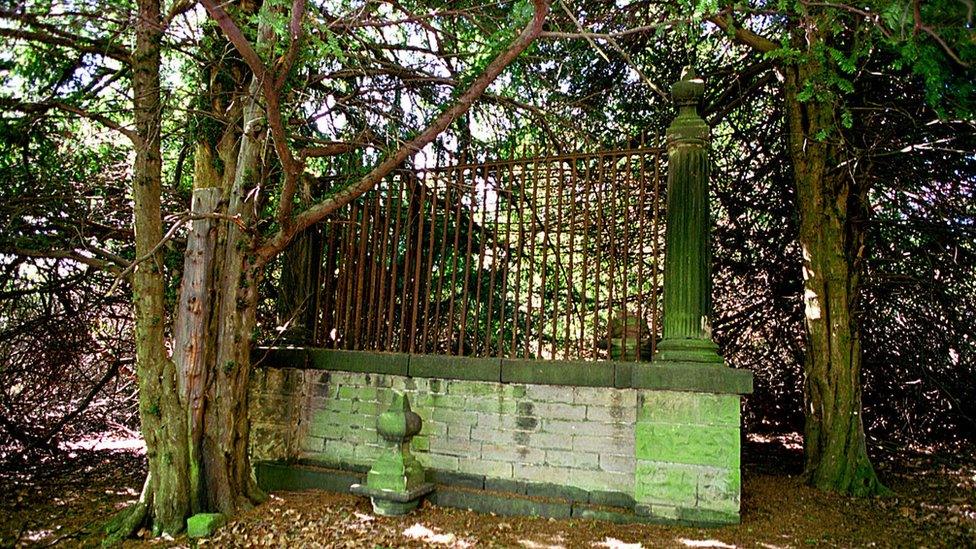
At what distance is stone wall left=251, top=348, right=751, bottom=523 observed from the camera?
493cm

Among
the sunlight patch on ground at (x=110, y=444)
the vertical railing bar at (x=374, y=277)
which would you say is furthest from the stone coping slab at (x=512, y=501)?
the sunlight patch on ground at (x=110, y=444)

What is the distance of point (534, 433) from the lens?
5469mm

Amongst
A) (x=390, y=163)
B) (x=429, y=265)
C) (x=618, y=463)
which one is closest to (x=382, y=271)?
(x=429, y=265)

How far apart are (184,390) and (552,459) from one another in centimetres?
304

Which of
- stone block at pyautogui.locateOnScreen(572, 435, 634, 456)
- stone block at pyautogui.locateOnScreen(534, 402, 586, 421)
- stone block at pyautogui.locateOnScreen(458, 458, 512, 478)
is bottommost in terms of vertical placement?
stone block at pyautogui.locateOnScreen(458, 458, 512, 478)

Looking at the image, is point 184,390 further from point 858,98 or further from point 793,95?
point 858,98

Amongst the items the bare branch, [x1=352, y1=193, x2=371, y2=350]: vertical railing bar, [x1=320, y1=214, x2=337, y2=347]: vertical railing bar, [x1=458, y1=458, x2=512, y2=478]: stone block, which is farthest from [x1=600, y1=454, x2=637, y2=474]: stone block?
the bare branch

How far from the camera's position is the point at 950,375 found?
763 cm

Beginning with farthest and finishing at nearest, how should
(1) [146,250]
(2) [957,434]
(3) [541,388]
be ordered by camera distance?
(2) [957,434]
(3) [541,388]
(1) [146,250]

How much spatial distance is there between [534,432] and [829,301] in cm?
332

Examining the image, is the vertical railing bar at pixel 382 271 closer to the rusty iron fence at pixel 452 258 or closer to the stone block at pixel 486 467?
the rusty iron fence at pixel 452 258

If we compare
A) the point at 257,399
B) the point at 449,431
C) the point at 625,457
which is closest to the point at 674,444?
the point at 625,457

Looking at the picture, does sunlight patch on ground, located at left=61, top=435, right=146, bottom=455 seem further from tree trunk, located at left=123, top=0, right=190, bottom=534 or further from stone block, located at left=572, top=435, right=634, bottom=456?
→ stone block, located at left=572, top=435, right=634, bottom=456

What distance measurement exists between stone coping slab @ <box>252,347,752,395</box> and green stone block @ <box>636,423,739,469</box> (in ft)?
0.99
